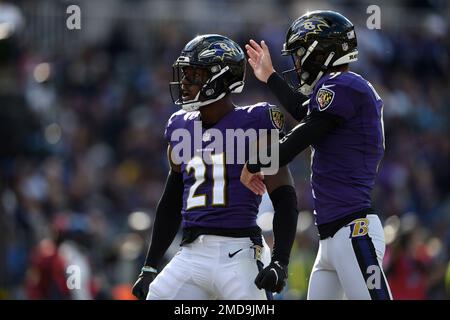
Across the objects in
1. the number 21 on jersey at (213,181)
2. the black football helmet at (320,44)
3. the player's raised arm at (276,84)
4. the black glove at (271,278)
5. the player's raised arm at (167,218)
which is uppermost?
the black football helmet at (320,44)

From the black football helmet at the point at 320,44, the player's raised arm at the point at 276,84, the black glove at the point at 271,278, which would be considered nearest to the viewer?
the black glove at the point at 271,278

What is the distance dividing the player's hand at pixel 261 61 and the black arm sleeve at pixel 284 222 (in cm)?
82

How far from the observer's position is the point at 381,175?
15273mm

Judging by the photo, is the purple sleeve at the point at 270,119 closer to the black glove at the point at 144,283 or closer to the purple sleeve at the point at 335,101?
the purple sleeve at the point at 335,101

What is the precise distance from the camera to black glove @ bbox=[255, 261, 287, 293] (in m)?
6.03

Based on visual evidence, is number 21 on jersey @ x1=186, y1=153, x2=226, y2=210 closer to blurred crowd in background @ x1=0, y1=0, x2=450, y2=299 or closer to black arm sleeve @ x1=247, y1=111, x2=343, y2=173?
black arm sleeve @ x1=247, y1=111, x2=343, y2=173

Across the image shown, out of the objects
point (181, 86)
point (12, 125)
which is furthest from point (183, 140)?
point (12, 125)

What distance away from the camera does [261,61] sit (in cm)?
688

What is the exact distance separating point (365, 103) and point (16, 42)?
1053 cm

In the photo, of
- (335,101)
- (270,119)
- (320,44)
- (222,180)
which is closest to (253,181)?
(222,180)

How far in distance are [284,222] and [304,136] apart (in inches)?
20.7

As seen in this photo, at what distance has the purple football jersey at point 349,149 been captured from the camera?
625 centimetres

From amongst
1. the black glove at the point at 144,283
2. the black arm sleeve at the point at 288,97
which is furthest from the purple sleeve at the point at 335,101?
the black glove at the point at 144,283
